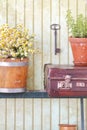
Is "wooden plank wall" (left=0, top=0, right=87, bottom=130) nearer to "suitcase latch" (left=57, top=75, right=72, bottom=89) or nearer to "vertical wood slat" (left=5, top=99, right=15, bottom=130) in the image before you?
"vertical wood slat" (left=5, top=99, right=15, bottom=130)

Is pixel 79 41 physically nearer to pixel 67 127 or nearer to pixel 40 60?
pixel 40 60

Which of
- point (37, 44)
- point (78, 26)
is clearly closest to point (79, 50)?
point (78, 26)

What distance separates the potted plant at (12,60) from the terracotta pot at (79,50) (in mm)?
356

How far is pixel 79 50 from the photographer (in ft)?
10.4

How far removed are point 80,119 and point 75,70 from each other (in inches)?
29.4

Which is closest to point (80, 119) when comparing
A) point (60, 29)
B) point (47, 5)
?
point (60, 29)

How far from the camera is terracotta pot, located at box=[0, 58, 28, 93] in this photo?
3.06m

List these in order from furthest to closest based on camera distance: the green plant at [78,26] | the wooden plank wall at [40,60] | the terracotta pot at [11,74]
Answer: the wooden plank wall at [40,60]
the green plant at [78,26]
the terracotta pot at [11,74]

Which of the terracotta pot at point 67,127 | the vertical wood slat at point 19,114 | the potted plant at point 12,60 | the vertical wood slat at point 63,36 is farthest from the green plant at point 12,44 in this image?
the terracotta pot at point 67,127

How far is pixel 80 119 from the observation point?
3.51 m

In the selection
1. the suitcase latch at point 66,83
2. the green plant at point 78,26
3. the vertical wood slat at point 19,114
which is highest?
the green plant at point 78,26

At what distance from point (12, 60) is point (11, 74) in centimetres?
11

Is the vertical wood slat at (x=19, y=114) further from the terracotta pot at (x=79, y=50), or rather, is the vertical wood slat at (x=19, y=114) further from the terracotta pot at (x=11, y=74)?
the terracotta pot at (x=79, y=50)

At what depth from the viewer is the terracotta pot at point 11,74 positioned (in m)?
3.06
